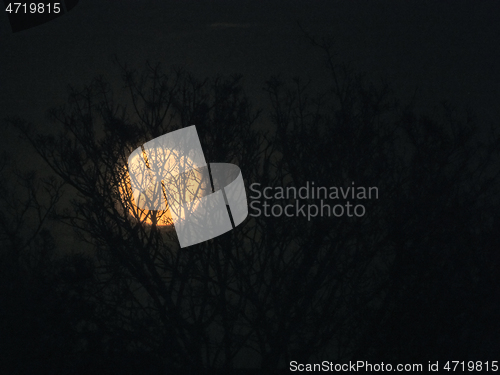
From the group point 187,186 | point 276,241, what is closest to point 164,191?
point 187,186

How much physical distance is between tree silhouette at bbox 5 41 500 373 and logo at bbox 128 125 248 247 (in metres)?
0.17

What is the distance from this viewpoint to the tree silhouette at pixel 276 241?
5.10 metres

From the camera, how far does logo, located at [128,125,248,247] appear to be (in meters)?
4.73

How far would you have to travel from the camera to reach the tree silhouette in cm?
510

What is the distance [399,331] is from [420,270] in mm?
728

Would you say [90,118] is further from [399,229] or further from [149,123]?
[399,229]

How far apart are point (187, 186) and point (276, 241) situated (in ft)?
3.97

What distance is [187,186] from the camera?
480cm

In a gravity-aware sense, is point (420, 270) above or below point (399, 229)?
below

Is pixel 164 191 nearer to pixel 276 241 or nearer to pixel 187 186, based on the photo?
pixel 187 186

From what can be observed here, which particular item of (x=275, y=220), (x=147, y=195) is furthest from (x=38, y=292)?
(x=275, y=220)

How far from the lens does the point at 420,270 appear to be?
502 centimetres

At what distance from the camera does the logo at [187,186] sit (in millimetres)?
4730

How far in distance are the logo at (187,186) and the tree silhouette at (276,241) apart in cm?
17
